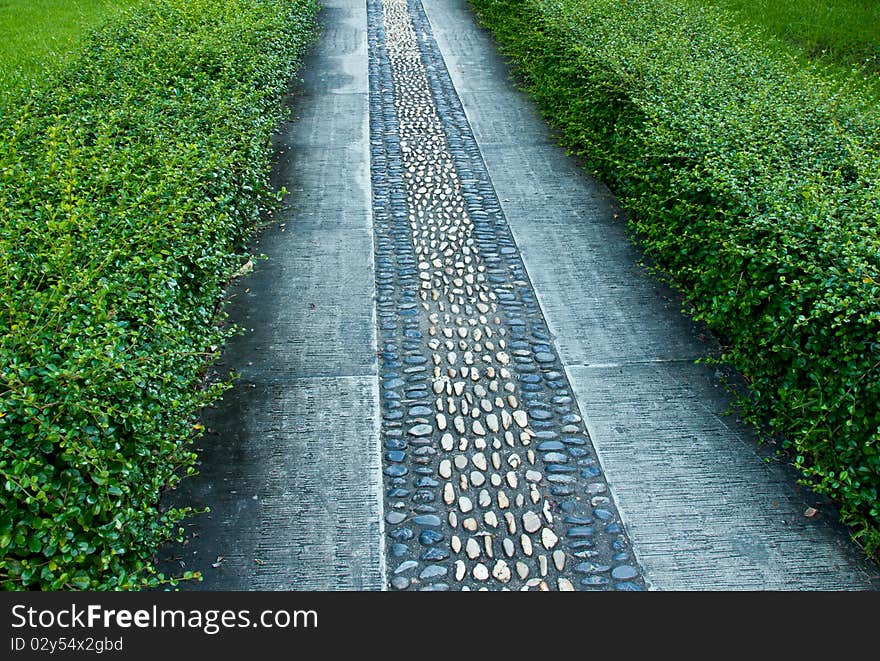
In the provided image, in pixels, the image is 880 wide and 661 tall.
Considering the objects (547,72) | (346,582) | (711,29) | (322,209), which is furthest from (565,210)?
(346,582)

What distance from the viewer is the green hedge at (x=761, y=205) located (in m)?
3.80

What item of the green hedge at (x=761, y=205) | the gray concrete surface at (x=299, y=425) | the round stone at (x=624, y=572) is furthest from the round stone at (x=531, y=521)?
the green hedge at (x=761, y=205)

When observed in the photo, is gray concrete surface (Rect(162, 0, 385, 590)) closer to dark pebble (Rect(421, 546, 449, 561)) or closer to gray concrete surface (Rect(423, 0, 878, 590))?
dark pebble (Rect(421, 546, 449, 561))

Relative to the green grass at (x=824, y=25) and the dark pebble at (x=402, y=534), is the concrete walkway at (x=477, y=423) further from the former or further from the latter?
the green grass at (x=824, y=25)

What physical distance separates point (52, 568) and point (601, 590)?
2.54m

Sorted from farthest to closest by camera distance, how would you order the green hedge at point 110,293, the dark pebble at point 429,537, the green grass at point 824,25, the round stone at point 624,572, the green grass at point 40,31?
the green grass at point 824,25 → the green grass at point 40,31 → the dark pebble at point 429,537 → the round stone at point 624,572 → the green hedge at point 110,293

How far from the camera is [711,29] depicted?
8922 millimetres

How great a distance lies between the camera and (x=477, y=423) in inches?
179

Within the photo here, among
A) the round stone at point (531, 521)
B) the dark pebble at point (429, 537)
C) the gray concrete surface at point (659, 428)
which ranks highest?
the gray concrete surface at point (659, 428)

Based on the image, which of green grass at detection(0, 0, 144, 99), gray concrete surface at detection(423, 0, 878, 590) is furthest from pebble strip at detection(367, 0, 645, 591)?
green grass at detection(0, 0, 144, 99)

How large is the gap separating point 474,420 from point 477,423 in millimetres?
34

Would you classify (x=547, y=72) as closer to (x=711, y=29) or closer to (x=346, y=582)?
(x=711, y=29)

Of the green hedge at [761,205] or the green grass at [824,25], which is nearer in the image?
the green hedge at [761,205]

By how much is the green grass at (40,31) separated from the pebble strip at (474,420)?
3.84 meters
